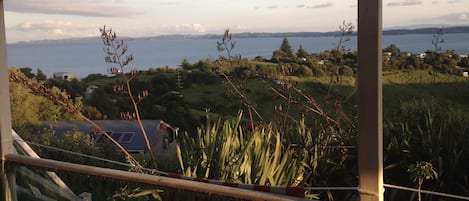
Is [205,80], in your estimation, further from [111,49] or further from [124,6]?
[111,49]

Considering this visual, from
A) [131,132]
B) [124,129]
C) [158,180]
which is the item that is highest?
[158,180]

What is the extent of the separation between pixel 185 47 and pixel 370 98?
4223 mm

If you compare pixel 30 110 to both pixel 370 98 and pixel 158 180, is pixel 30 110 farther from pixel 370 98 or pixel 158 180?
pixel 370 98

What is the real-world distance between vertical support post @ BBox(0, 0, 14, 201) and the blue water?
1.12 metres

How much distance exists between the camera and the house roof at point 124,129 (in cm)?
640

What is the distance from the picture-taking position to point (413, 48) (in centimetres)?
500

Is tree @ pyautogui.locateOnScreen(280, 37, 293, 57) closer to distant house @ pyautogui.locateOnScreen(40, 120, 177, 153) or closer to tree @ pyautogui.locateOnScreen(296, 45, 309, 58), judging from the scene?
tree @ pyautogui.locateOnScreen(296, 45, 309, 58)

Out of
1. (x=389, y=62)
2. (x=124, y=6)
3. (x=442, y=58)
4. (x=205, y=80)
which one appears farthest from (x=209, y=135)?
(x=124, y=6)

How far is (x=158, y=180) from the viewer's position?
2.15m

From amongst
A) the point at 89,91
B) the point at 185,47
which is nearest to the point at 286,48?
the point at 185,47

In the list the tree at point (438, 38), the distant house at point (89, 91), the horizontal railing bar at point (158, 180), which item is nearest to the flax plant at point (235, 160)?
the horizontal railing bar at point (158, 180)

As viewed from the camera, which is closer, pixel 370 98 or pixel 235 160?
pixel 370 98

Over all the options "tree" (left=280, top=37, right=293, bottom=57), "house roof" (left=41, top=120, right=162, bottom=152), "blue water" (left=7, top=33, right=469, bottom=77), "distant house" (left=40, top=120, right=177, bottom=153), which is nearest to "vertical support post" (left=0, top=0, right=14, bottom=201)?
"blue water" (left=7, top=33, right=469, bottom=77)

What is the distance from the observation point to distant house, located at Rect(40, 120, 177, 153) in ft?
18.3
